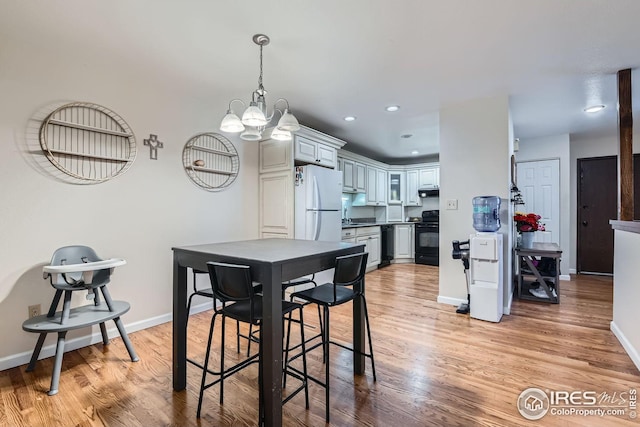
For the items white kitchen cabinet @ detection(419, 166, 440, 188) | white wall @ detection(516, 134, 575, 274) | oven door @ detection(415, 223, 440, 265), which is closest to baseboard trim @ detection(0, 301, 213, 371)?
oven door @ detection(415, 223, 440, 265)

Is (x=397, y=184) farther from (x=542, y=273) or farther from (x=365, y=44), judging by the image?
(x=365, y=44)

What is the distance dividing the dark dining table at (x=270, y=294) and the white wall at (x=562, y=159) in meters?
4.63

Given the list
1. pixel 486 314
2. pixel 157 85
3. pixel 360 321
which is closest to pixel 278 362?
pixel 360 321

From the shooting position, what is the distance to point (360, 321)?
2094mm

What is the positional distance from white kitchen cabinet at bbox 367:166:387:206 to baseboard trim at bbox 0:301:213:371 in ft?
12.7

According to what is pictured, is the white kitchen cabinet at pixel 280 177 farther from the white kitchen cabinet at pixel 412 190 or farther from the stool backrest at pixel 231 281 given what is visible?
the white kitchen cabinet at pixel 412 190

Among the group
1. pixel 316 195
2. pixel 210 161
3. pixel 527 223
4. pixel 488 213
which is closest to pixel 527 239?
pixel 527 223

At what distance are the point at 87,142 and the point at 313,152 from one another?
2.38m

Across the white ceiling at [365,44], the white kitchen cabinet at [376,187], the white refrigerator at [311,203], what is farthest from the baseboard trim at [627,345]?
the white kitchen cabinet at [376,187]

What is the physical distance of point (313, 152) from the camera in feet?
13.2

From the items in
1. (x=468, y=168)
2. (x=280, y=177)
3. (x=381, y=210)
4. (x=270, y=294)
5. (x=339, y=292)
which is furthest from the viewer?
(x=381, y=210)

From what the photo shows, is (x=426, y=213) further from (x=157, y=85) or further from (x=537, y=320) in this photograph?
(x=157, y=85)

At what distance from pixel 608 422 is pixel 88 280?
3.48m

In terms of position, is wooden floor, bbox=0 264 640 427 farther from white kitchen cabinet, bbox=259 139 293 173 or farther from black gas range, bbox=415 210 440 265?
black gas range, bbox=415 210 440 265
